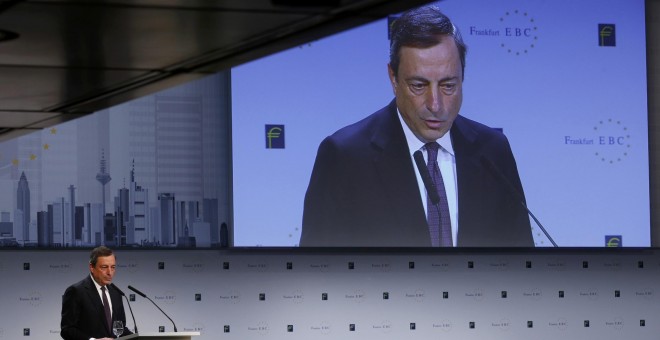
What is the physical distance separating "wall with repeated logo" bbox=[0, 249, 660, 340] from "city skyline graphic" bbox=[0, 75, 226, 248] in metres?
0.19

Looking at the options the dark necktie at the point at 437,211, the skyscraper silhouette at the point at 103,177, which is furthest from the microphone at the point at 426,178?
the skyscraper silhouette at the point at 103,177

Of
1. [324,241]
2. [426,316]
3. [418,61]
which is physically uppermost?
[418,61]

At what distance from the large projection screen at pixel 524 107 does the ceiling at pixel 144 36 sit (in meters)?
6.56

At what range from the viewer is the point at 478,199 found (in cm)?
959

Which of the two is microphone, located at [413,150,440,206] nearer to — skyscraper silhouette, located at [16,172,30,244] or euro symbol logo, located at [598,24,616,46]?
euro symbol logo, located at [598,24,616,46]

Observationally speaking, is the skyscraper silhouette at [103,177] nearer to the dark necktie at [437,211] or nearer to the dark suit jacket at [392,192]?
the dark suit jacket at [392,192]

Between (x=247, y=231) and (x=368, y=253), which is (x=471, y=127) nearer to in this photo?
(x=368, y=253)

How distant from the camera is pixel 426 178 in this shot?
9.51 metres

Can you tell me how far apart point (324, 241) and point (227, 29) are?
731 cm

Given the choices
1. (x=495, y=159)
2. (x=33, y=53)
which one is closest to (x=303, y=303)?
(x=495, y=159)

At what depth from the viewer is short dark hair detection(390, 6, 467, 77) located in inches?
375

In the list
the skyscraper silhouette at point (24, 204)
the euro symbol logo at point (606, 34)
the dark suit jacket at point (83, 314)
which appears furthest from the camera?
the euro symbol logo at point (606, 34)

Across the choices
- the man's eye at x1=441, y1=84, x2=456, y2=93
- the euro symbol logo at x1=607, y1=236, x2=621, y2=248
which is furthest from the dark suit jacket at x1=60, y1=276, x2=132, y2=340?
the euro symbol logo at x1=607, y1=236, x2=621, y2=248

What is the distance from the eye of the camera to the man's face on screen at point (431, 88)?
9508 mm
